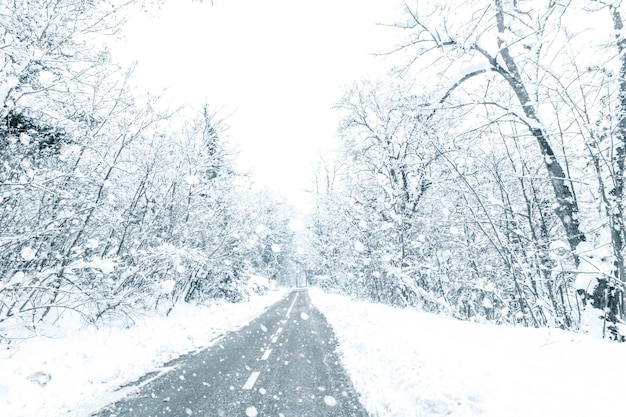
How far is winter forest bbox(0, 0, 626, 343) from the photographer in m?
5.49

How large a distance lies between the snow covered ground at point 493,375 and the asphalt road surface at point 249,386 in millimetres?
515

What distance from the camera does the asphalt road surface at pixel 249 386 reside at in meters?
5.00

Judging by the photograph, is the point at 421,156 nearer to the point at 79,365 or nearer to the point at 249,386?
the point at 249,386

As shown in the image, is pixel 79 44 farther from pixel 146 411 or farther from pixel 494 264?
pixel 494 264

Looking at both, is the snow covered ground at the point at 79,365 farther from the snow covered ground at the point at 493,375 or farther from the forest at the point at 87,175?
the snow covered ground at the point at 493,375

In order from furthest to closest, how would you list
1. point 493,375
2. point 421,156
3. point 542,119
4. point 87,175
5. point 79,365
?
point 421,156 → point 87,175 → point 79,365 → point 542,119 → point 493,375

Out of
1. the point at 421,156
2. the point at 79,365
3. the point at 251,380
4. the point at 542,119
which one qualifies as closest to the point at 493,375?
the point at 251,380

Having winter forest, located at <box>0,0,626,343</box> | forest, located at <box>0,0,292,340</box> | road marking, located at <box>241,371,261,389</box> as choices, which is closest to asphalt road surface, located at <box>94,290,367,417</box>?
road marking, located at <box>241,371,261,389</box>

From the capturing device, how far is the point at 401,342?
24.1 feet

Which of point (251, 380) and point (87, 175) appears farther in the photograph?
point (87, 175)

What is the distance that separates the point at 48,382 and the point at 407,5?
8640 millimetres

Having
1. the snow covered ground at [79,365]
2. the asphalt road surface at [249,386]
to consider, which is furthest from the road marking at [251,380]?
the snow covered ground at [79,365]

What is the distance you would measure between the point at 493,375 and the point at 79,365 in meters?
7.06

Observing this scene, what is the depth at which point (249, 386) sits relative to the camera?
20.3ft
